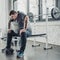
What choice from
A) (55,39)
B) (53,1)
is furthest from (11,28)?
(53,1)

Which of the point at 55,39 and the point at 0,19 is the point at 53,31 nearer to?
the point at 55,39

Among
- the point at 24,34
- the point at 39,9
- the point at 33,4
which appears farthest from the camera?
the point at 33,4

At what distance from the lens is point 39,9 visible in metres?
6.00

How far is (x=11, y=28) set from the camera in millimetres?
3082

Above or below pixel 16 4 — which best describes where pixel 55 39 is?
below

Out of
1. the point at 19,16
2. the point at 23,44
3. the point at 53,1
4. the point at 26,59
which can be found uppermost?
the point at 53,1

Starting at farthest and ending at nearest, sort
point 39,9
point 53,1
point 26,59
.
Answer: point 39,9, point 53,1, point 26,59

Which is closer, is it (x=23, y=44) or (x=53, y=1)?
(x=23, y=44)

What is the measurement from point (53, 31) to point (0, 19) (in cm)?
426

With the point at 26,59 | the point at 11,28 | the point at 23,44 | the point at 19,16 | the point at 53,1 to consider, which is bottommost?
the point at 26,59

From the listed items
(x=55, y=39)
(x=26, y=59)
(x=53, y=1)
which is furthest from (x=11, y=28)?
(x=53, y=1)

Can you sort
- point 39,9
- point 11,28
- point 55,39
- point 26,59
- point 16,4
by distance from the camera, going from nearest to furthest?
point 26,59 → point 11,28 → point 55,39 → point 39,9 → point 16,4

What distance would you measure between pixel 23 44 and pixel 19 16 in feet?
1.52

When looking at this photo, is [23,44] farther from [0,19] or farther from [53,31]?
[0,19]
